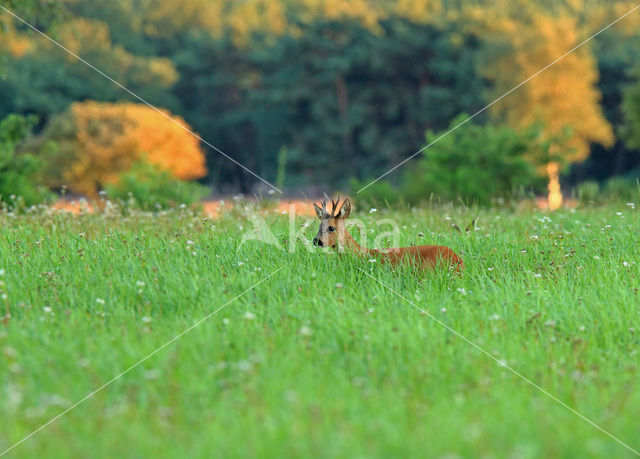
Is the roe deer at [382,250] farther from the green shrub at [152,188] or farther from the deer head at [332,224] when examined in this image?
the green shrub at [152,188]

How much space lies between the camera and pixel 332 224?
8133 mm

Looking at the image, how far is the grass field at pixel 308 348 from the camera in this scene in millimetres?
4129

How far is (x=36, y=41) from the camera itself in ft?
162


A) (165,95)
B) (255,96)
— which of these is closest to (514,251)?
(255,96)

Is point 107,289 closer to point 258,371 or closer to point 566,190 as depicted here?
point 258,371

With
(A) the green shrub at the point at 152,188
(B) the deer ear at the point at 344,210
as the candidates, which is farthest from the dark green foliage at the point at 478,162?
(B) the deer ear at the point at 344,210

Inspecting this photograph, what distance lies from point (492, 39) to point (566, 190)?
10441mm

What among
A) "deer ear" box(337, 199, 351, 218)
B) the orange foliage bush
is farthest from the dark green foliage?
the orange foliage bush

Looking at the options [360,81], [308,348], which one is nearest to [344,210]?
[308,348]

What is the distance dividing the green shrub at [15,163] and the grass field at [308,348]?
7.68 m

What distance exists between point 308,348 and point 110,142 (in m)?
36.9

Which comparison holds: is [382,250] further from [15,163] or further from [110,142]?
[110,142]

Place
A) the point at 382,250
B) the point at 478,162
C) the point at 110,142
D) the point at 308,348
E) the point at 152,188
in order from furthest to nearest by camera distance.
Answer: the point at 110,142
the point at 478,162
the point at 152,188
the point at 382,250
the point at 308,348

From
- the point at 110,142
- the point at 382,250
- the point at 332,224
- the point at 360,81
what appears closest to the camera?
the point at 382,250
